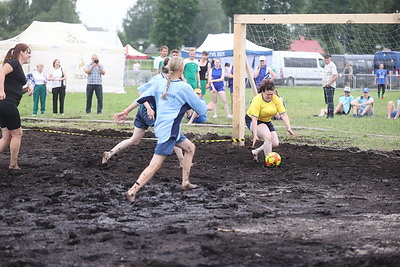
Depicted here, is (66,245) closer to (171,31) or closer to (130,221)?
(130,221)

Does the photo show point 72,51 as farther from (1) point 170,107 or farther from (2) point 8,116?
(1) point 170,107

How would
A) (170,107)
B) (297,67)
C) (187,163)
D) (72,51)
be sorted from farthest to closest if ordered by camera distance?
1. (297,67)
2. (72,51)
3. (187,163)
4. (170,107)

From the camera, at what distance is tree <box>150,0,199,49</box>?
251 ft

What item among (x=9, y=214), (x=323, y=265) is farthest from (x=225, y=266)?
(x=9, y=214)

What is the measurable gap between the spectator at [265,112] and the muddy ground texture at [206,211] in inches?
18.9

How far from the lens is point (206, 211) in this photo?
26.5 feet

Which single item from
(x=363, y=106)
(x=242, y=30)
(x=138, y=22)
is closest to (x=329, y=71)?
(x=363, y=106)

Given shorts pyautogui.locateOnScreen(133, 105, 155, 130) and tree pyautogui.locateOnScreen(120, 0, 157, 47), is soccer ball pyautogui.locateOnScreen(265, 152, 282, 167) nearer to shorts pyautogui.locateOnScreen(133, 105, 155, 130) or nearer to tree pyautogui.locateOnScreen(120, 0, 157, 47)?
shorts pyautogui.locateOnScreen(133, 105, 155, 130)

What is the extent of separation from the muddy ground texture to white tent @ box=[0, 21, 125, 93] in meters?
24.9

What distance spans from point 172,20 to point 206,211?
6986 centimetres

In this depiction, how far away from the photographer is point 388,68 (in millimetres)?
22672

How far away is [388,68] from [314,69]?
61.1 ft

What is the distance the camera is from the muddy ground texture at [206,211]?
6043mm

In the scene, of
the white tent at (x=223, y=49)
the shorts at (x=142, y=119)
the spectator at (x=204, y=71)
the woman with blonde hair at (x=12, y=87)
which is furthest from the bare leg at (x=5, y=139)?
the white tent at (x=223, y=49)
